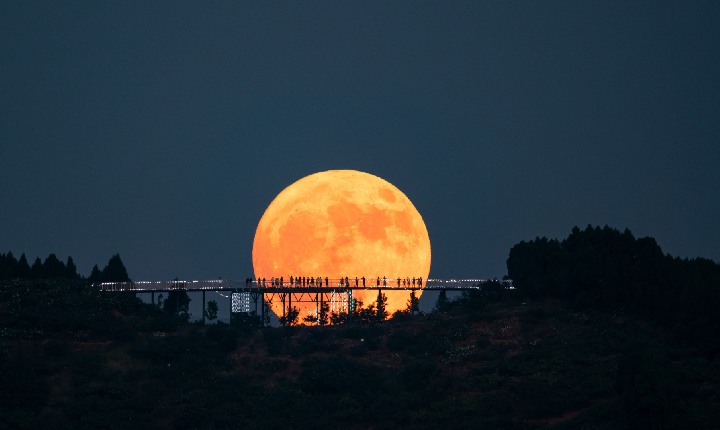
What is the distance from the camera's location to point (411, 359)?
6112 cm

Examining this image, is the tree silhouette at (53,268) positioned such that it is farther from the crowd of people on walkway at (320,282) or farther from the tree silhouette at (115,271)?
the crowd of people on walkway at (320,282)

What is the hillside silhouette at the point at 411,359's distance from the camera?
161 ft

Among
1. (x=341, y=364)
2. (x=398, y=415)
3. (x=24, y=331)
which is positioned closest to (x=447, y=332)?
(x=341, y=364)

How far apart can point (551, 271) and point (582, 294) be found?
19.2 ft

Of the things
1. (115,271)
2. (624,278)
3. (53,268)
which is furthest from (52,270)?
(624,278)

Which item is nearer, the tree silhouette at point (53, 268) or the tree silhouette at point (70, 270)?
the tree silhouette at point (53, 268)

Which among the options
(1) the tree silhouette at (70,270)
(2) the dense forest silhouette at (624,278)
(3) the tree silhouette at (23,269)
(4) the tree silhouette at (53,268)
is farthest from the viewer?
(1) the tree silhouette at (70,270)

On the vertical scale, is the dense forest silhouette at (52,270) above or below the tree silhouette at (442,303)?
above

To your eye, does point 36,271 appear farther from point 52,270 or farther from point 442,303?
point 442,303

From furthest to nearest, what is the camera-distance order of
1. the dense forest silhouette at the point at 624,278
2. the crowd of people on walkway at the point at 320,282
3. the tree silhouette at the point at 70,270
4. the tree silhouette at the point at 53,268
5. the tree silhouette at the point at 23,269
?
the tree silhouette at the point at 70,270 → the tree silhouette at the point at 53,268 → the tree silhouette at the point at 23,269 → the crowd of people on walkway at the point at 320,282 → the dense forest silhouette at the point at 624,278

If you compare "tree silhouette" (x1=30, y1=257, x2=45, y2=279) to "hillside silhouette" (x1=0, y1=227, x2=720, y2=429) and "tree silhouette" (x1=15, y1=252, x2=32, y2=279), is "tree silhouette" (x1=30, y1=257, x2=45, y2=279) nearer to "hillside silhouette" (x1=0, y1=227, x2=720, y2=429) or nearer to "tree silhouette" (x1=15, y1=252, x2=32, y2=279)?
"tree silhouette" (x1=15, y1=252, x2=32, y2=279)

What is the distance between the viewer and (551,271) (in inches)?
2889

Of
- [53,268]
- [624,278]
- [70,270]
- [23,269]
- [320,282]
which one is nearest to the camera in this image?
[624,278]

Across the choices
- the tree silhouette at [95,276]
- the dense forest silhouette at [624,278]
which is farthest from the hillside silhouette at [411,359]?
Result: the tree silhouette at [95,276]
